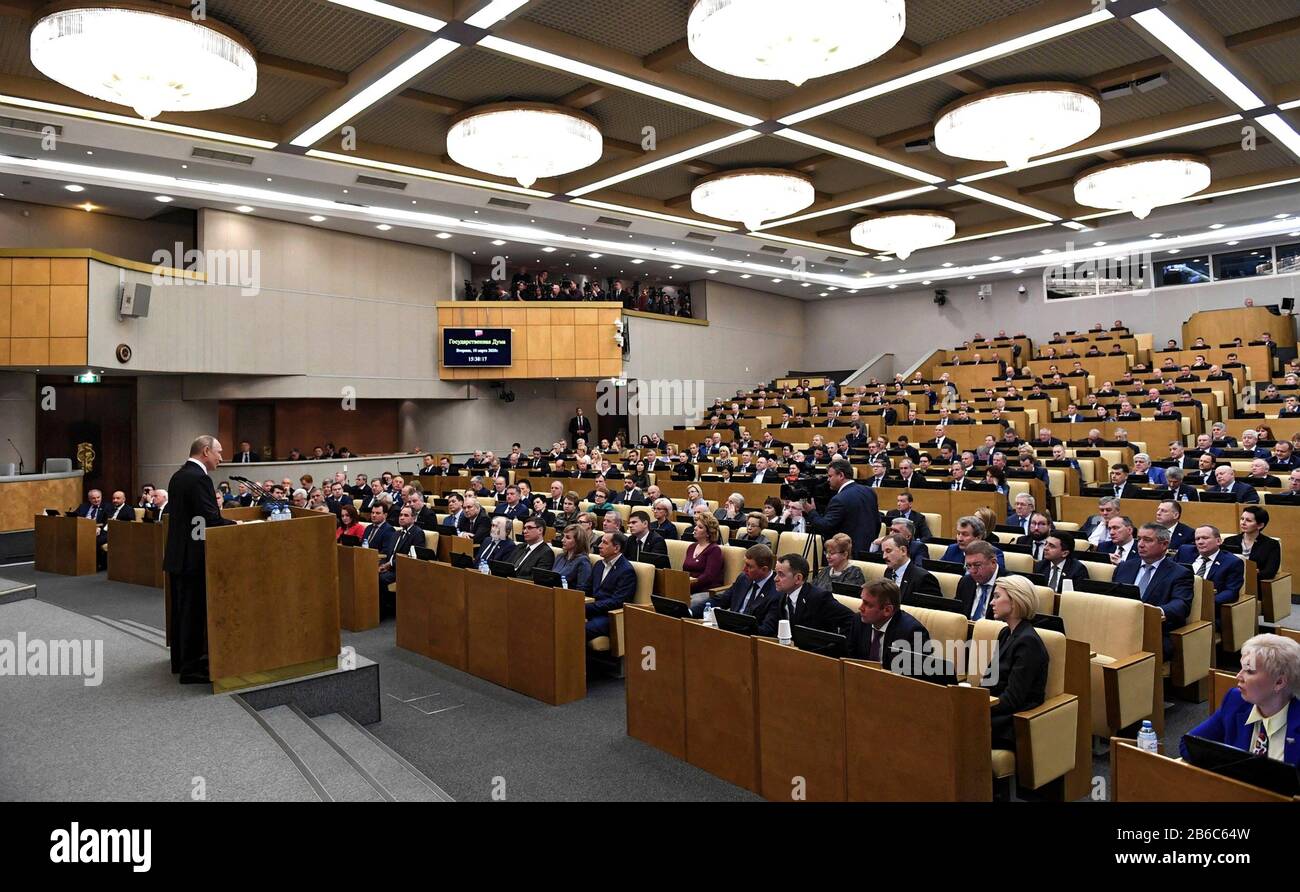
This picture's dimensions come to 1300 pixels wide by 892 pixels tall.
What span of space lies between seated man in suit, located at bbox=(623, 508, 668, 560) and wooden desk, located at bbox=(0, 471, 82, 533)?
30.5 feet

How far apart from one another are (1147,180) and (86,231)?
16.9 m

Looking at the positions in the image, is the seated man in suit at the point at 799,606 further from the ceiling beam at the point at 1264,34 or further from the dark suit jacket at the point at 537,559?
the ceiling beam at the point at 1264,34

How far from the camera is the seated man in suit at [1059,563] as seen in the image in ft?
17.4

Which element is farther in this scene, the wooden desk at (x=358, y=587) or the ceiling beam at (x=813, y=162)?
the ceiling beam at (x=813, y=162)

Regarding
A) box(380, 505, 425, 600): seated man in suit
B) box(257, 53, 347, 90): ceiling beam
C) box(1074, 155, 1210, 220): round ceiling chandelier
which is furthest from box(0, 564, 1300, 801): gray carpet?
box(1074, 155, 1210, 220): round ceiling chandelier

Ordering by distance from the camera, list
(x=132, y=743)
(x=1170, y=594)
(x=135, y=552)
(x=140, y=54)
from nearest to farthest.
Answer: (x=132, y=743)
(x=1170, y=594)
(x=140, y=54)
(x=135, y=552)

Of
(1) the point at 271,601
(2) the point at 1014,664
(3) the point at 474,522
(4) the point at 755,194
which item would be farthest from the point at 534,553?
(4) the point at 755,194

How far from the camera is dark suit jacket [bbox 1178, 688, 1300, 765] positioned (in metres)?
2.61

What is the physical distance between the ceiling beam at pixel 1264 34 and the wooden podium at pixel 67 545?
45.5ft

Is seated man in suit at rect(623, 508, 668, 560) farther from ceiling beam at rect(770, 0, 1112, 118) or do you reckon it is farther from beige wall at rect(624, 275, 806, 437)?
beige wall at rect(624, 275, 806, 437)

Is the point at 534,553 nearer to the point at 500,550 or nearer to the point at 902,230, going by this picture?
the point at 500,550

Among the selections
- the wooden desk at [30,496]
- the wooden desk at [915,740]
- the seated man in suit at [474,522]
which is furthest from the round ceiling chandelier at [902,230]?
the wooden desk at [30,496]

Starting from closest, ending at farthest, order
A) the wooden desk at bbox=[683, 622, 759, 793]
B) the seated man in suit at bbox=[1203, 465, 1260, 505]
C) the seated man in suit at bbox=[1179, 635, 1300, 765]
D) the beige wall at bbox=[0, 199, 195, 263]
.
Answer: the seated man in suit at bbox=[1179, 635, 1300, 765] < the wooden desk at bbox=[683, 622, 759, 793] < the seated man in suit at bbox=[1203, 465, 1260, 505] < the beige wall at bbox=[0, 199, 195, 263]

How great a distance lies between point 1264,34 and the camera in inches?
323
